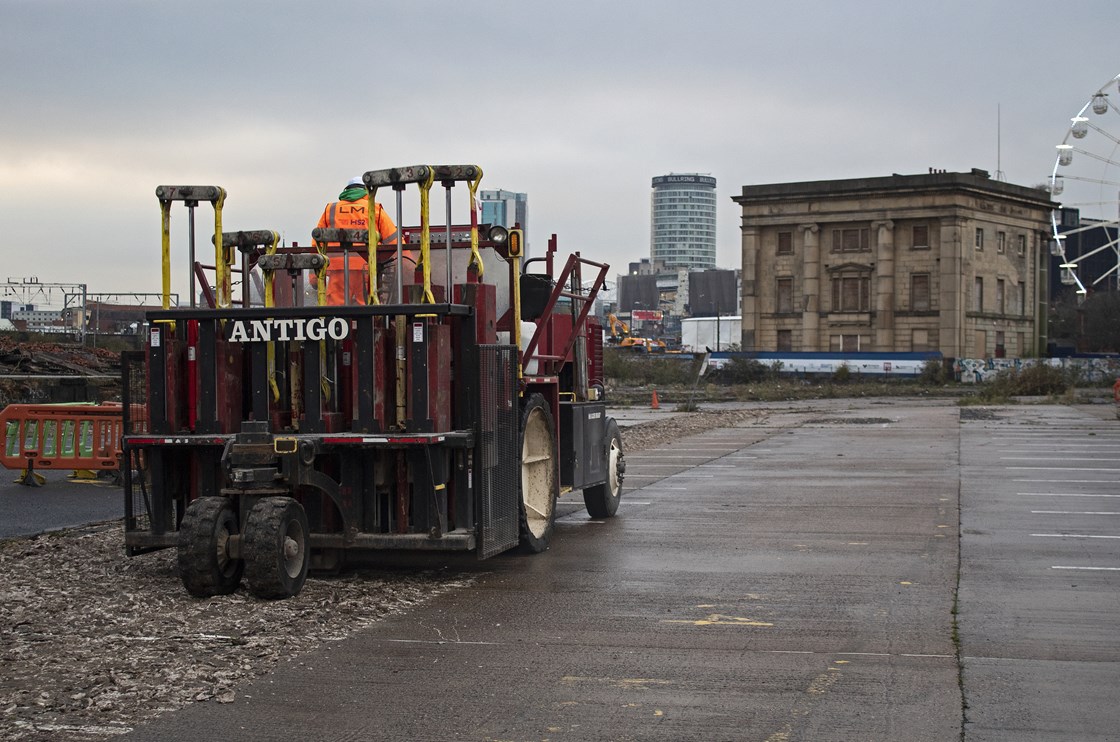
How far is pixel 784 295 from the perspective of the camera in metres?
90.6

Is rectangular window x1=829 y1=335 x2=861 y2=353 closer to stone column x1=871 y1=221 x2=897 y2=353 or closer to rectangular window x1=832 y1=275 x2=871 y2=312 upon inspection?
stone column x1=871 y1=221 x2=897 y2=353

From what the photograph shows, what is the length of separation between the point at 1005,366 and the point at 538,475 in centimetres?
7324

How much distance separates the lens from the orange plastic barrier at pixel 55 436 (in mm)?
18719

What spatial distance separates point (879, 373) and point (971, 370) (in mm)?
5635

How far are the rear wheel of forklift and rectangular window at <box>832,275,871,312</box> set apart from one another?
7828 centimetres

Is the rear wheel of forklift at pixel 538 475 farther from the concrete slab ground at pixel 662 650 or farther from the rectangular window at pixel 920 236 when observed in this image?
the rectangular window at pixel 920 236

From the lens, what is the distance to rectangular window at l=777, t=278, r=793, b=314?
9019 centimetres

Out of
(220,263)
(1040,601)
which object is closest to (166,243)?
(220,263)

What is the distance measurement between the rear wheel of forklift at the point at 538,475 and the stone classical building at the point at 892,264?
250 ft

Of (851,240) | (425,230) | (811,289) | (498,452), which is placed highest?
(851,240)

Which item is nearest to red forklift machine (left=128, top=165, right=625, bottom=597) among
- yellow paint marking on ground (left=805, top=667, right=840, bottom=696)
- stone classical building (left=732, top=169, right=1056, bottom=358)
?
yellow paint marking on ground (left=805, top=667, right=840, bottom=696)

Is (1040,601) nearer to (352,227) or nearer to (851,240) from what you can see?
(352,227)

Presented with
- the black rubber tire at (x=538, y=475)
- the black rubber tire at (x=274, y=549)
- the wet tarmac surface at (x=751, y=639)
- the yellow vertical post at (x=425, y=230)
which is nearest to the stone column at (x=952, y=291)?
the wet tarmac surface at (x=751, y=639)

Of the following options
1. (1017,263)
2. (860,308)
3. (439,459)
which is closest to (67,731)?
(439,459)
